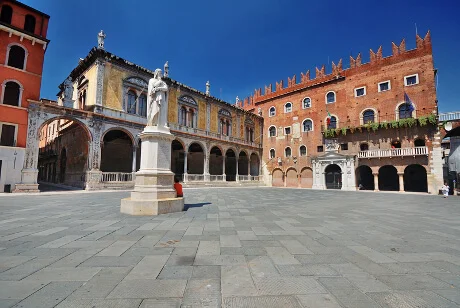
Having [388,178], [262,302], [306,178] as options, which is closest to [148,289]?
[262,302]

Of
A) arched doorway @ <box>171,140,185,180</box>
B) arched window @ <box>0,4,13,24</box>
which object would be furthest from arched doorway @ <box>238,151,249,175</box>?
arched window @ <box>0,4,13,24</box>

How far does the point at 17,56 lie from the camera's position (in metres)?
14.9

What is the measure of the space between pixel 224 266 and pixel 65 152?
78.9 feet

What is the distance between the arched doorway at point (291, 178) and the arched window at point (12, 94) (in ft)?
85.5

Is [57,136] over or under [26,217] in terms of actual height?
over

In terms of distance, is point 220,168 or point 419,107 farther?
point 220,168

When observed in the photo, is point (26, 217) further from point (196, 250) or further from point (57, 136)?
point (57, 136)

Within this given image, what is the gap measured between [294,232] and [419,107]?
23657mm

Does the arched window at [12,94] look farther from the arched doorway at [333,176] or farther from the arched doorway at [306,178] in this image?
the arched doorway at [333,176]

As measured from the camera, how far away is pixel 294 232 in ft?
15.3

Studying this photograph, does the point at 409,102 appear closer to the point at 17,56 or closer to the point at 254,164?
the point at 254,164

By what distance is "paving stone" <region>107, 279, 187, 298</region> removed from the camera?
2115mm

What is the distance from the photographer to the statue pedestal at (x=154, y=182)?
6.27 m

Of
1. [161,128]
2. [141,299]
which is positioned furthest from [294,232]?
[161,128]
